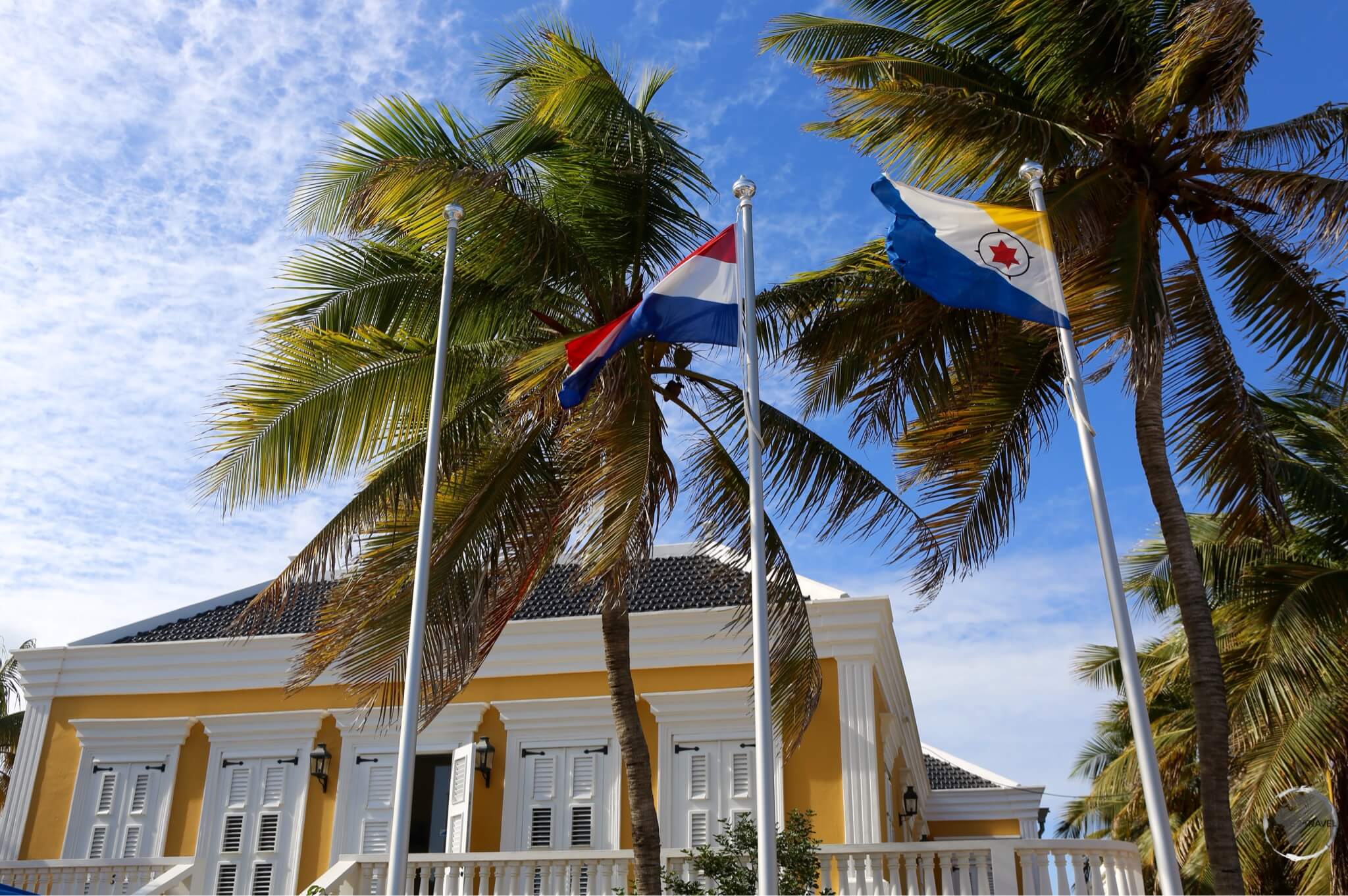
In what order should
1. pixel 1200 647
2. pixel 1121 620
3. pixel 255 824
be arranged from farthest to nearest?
pixel 255 824, pixel 1200 647, pixel 1121 620

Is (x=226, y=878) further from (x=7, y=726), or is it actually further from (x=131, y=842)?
(x=7, y=726)

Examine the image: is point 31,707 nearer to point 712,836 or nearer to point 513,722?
point 513,722

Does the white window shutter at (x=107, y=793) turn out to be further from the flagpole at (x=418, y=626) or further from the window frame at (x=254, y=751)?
the flagpole at (x=418, y=626)

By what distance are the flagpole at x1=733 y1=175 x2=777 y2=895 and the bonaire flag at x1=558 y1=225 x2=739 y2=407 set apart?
0.14m

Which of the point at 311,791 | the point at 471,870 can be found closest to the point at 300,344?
the point at 471,870

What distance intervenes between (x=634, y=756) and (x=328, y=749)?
21.0 ft

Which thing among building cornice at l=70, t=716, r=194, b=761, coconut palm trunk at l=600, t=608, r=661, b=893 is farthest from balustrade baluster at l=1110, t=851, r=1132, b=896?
building cornice at l=70, t=716, r=194, b=761

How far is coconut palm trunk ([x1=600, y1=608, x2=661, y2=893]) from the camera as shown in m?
11.3

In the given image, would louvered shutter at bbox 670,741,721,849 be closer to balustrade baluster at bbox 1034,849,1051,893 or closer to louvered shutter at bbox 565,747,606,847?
louvered shutter at bbox 565,747,606,847

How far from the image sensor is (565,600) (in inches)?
685

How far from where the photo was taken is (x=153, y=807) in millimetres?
16641

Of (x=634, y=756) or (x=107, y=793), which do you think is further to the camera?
(x=107, y=793)

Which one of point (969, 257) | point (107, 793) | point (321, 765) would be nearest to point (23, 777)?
point (107, 793)

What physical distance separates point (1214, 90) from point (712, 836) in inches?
387
